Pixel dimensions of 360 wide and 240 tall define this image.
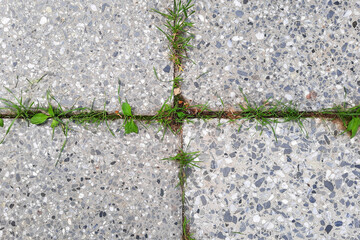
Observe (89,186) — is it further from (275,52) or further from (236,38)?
(275,52)

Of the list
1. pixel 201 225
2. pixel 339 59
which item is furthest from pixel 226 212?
pixel 339 59

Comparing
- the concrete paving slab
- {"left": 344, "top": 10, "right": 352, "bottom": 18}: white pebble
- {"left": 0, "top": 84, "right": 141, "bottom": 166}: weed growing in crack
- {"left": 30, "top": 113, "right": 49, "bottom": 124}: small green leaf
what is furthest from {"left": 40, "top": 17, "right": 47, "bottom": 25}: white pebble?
{"left": 344, "top": 10, "right": 352, "bottom": 18}: white pebble

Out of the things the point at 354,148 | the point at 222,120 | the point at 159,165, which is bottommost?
the point at 159,165

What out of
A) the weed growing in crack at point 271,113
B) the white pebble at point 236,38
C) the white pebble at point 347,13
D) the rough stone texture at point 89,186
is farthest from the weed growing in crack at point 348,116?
the rough stone texture at point 89,186

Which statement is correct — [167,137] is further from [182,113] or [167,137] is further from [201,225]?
[201,225]

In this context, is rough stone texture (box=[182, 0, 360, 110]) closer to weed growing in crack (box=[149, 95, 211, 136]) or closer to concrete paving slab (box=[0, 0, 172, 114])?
weed growing in crack (box=[149, 95, 211, 136])

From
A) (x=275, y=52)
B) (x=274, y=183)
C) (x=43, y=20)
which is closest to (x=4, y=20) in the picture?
(x=43, y=20)
